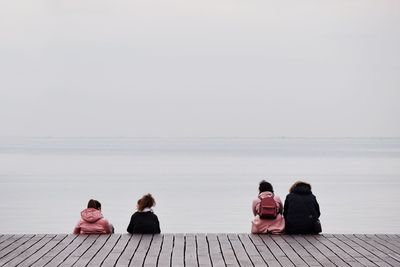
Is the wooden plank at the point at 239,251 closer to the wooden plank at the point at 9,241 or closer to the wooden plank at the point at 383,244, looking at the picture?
the wooden plank at the point at 383,244

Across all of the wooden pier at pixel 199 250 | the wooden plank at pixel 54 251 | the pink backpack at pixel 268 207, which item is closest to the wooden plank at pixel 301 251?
the wooden pier at pixel 199 250

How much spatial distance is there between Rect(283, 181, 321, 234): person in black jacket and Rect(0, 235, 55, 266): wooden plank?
4.03 metres

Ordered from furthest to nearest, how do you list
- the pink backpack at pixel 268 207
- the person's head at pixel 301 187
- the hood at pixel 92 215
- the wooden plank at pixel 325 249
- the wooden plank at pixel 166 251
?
1. the hood at pixel 92 215
2. the person's head at pixel 301 187
3. the pink backpack at pixel 268 207
4. the wooden plank at pixel 325 249
5. the wooden plank at pixel 166 251

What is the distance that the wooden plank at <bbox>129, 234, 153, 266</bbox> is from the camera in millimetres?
10844

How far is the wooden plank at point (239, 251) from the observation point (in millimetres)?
10875

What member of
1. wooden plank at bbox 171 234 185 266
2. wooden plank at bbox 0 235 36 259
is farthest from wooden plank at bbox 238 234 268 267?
wooden plank at bbox 0 235 36 259

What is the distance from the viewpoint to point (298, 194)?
1373 centimetres

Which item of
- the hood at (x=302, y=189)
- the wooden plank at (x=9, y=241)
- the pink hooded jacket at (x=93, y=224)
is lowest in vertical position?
the wooden plank at (x=9, y=241)

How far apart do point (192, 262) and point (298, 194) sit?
345cm

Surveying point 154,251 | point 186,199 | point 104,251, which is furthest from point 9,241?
point 186,199

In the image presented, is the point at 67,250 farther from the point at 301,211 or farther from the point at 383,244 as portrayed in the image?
the point at 383,244

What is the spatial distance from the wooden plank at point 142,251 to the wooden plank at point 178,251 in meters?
0.41

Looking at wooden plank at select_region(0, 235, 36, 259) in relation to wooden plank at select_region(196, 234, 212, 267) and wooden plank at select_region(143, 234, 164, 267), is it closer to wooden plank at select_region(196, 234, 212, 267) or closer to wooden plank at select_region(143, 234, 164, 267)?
wooden plank at select_region(143, 234, 164, 267)

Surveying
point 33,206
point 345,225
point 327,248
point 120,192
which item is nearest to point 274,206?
point 327,248
